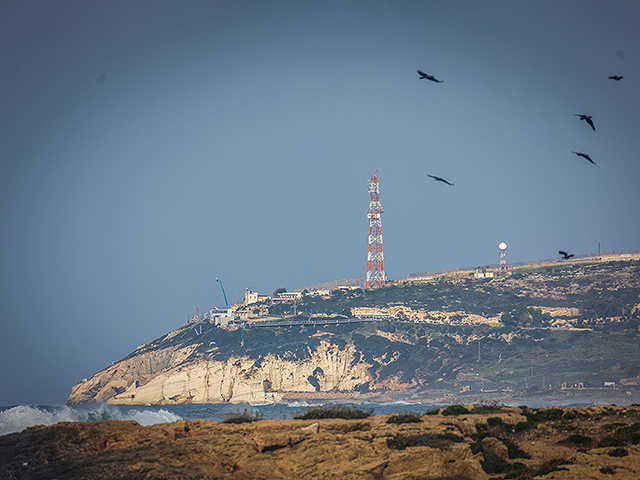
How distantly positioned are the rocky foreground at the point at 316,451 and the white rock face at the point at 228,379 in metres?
90.5

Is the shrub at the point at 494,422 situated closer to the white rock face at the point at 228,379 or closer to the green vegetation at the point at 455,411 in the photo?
the green vegetation at the point at 455,411

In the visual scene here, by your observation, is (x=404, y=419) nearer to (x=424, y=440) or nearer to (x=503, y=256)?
(x=424, y=440)

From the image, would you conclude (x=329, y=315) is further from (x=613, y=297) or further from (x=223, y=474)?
(x=223, y=474)

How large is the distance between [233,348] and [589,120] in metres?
106

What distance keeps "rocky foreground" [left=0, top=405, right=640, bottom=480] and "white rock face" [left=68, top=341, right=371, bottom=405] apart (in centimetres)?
9048

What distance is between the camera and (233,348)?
411 feet

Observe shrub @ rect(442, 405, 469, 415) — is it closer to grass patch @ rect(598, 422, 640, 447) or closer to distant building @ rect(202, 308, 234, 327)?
grass patch @ rect(598, 422, 640, 447)

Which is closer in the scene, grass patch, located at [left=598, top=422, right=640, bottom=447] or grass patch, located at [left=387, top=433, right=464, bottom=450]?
grass patch, located at [left=387, top=433, right=464, bottom=450]

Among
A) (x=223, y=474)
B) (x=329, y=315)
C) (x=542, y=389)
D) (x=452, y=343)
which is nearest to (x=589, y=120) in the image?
(x=223, y=474)

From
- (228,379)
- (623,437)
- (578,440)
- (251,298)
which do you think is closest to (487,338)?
(228,379)

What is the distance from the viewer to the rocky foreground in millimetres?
21047

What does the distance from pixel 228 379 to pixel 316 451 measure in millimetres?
96975

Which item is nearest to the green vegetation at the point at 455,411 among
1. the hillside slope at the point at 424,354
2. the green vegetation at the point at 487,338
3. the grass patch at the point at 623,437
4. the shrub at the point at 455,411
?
the shrub at the point at 455,411

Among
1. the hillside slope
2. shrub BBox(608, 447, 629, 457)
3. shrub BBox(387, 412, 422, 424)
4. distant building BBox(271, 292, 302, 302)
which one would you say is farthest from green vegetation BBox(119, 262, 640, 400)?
shrub BBox(608, 447, 629, 457)
